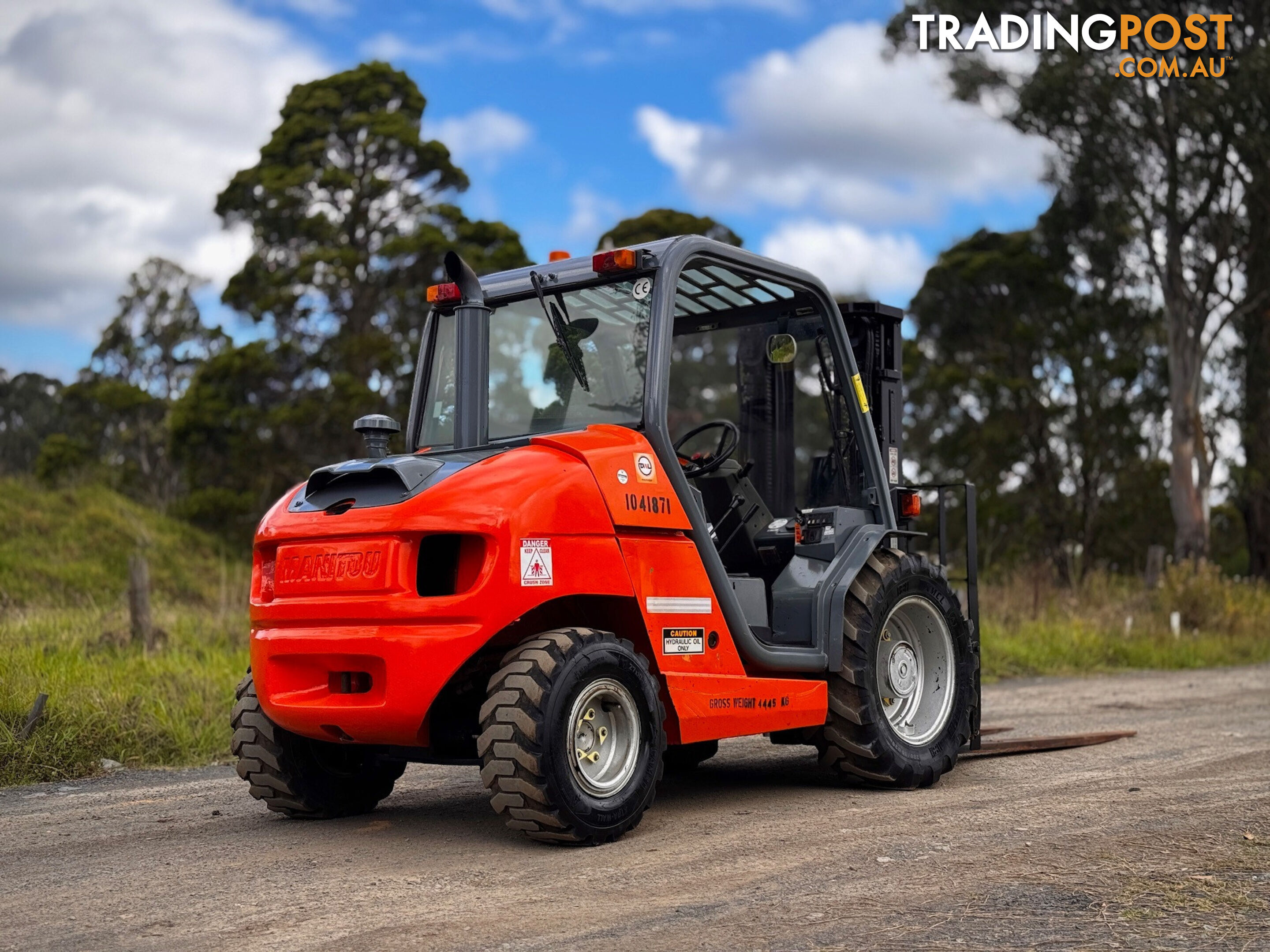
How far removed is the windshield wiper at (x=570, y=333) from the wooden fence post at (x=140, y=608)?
595 centimetres

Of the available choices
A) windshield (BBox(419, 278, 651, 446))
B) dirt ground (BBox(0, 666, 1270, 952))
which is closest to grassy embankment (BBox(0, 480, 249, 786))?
dirt ground (BBox(0, 666, 1270, 952))

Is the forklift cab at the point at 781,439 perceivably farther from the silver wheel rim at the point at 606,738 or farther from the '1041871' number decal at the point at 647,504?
the silver wheel rim at the point at 606,738

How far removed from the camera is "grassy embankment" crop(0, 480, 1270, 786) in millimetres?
8023

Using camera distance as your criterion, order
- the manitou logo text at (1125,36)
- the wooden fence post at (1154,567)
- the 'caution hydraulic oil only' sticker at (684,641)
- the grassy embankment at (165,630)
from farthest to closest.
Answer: the manitou logo text at (1125,36) < the wooden fence post at (1154,567) < the grassy embankment at (165,630) < the 'caution hydraulic oil only' sticker at (684,641)

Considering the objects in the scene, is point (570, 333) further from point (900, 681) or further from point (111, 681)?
point (111, 681)

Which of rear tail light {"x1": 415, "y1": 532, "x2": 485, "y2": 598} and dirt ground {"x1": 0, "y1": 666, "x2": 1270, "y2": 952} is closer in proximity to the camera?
dirt ground {"x1": 0, "y1": 666, "x2": 1270, "y2": 952}

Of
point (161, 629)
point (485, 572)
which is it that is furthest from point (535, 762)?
point (161, 629)

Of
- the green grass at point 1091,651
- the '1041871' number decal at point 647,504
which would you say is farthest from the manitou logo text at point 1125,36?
the '1041871' number decal at point 647,504

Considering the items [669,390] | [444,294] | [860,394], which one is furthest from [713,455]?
[444,294]

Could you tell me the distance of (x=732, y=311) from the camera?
748 cm

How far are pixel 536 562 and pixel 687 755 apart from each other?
8.83ft

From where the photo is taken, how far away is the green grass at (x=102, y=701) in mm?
7637

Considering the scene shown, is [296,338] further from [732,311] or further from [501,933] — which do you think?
[501,933]

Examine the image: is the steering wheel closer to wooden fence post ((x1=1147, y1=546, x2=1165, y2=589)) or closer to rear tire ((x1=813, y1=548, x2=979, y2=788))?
rear tire ((x1=813, y1=548, x2=979, y2=788))
